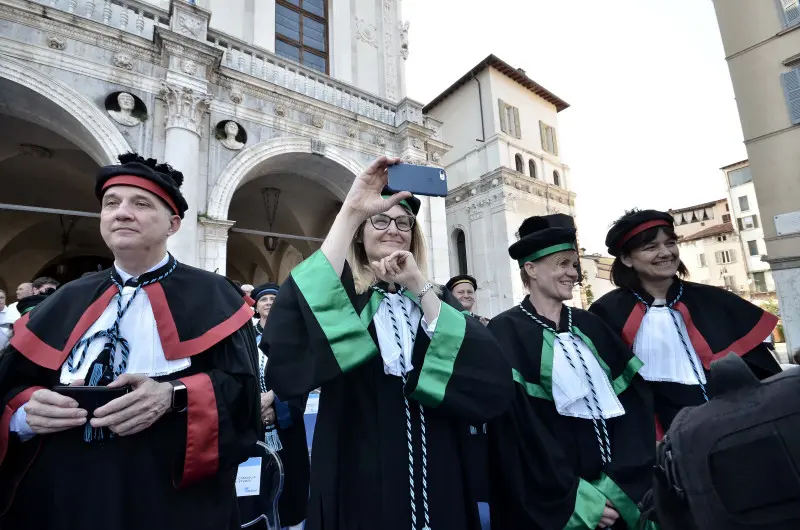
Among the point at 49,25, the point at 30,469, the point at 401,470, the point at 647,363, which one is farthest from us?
the point at 49,25

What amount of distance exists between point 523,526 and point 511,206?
16.2m

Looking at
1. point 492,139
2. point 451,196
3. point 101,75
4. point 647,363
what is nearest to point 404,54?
point 492,139

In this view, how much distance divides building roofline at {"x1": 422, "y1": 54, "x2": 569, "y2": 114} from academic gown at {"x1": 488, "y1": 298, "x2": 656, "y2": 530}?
18818 mm

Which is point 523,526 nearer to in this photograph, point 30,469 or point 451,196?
point 30,469

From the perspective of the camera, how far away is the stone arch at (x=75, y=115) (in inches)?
265

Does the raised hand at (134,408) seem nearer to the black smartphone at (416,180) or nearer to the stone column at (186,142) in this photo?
the black smartphone at (416,180)

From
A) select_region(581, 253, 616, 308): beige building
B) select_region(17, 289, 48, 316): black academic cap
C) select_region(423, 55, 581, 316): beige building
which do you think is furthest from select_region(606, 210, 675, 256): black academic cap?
select_region(581, 253, 616, 308): beige building

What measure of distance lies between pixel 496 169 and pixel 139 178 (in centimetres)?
1673

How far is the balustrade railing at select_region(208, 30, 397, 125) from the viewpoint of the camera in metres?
9.42

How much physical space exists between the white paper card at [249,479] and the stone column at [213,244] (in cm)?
624

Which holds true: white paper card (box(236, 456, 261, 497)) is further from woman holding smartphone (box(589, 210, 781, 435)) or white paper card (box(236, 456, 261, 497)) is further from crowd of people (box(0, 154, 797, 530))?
woman holding smartphone (box(589, 210, 781, 435))

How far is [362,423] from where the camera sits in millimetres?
1492

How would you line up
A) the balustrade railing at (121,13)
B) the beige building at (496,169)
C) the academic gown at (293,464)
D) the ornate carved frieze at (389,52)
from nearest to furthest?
1. the academic gown at (293,464)
2. the balustrade railing at (121,13)
3. the ornate carved frieze at (389,52)
4. the beige building at (496,169)

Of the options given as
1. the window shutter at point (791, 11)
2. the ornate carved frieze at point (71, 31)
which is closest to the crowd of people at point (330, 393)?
the ornate carved frieze at point (71, 31)
